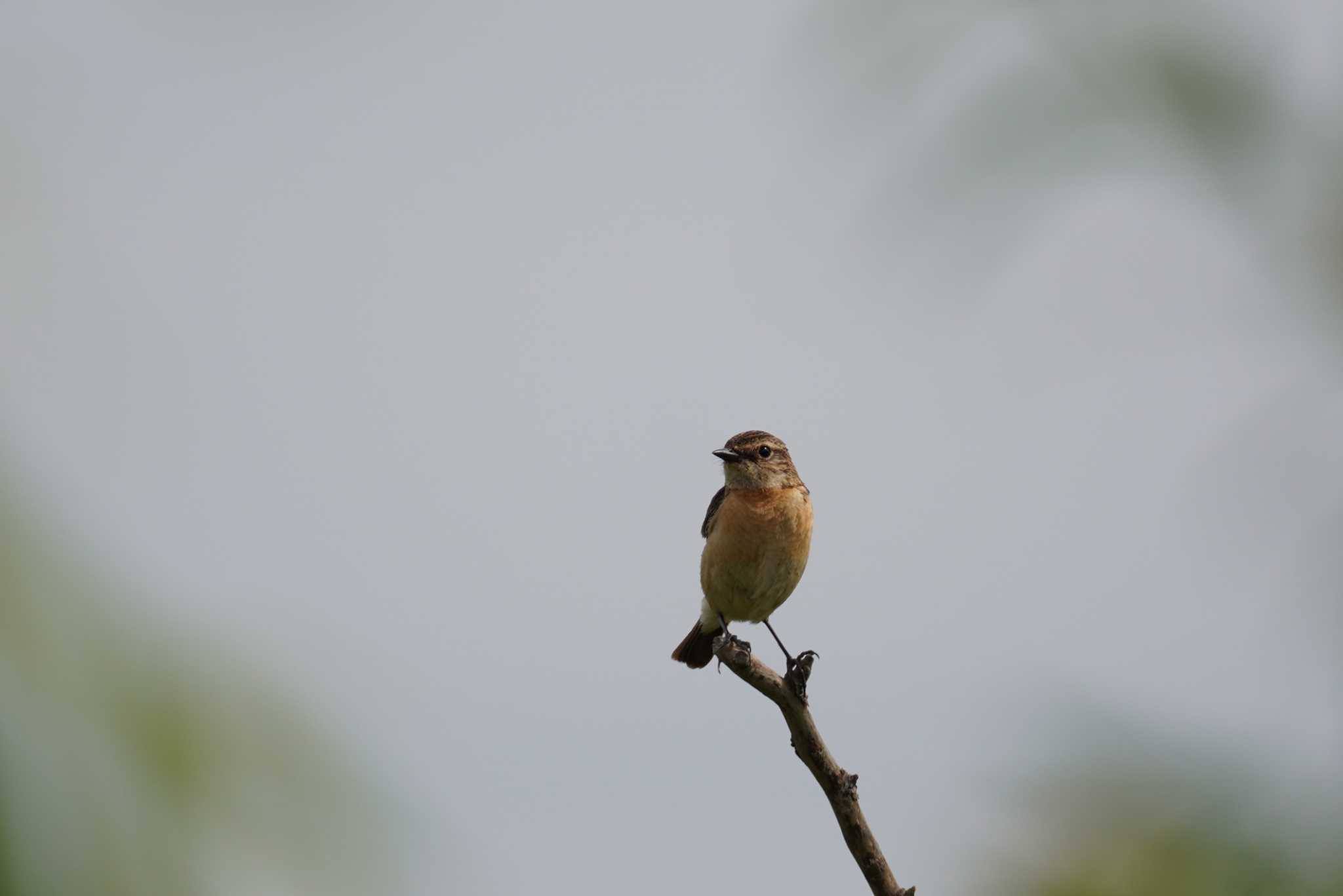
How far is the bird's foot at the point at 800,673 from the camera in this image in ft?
15.8

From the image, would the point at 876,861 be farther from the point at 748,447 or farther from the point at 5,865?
the point at 748,447

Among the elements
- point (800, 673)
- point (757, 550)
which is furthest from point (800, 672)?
point (757, 550)

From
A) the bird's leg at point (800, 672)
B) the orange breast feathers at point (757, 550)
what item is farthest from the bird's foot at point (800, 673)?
the orange breast feathers at point (757, 550)

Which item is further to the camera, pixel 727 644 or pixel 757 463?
pixel 757 463

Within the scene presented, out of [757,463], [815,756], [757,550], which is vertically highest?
[757,463]

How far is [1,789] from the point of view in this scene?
62 centimetres

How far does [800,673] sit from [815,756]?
28.6 inches

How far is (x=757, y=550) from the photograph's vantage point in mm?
7434

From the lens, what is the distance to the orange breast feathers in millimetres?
7438

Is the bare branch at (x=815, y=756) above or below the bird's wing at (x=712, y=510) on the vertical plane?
below

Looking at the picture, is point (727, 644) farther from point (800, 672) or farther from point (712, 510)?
point (712, 510)

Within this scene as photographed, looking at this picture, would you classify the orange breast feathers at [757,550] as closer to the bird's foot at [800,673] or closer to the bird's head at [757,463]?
the bird's head at [757,463]

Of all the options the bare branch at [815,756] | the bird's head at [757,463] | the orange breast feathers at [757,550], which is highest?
the bird's head at [757,463]

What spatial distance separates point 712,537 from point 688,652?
1492mm
